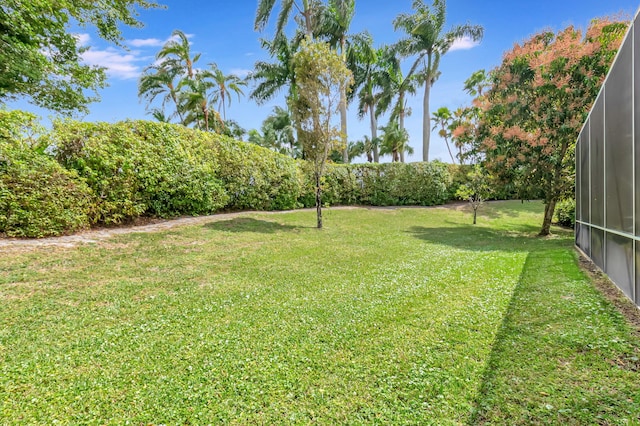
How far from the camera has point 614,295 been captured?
3883mm

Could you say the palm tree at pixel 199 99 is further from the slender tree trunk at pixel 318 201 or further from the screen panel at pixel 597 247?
the screen panel at pixel 597 247

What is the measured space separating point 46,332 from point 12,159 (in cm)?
416

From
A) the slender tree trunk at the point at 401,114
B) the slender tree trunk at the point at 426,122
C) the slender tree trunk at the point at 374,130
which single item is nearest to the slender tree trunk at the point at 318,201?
the slender tree trunk at the point at 426,122

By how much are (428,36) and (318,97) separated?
53.2 ft

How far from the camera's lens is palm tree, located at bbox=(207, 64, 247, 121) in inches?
867

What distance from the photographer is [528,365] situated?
2443 millimetres

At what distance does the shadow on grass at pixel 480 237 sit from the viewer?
27.0ft

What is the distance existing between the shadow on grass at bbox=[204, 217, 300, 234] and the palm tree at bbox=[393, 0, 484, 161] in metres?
17.3

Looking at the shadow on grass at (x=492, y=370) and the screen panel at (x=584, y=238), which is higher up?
the screen panel at (x=584, y=238)

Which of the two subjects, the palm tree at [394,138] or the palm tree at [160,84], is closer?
the palm tree at [160,84]

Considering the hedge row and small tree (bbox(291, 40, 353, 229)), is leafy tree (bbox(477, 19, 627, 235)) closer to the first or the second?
small tree (bbox(291, 40, 353, 229))

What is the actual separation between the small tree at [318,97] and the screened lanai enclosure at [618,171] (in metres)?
6.60

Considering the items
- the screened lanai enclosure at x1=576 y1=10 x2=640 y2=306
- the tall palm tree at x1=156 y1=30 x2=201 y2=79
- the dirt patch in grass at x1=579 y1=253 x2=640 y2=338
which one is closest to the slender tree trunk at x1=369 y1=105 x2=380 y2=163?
the tall palm tree at x1=156 y1=30 x2=201 y2=79

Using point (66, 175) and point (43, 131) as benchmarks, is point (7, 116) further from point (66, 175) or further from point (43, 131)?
point (66, 175)
